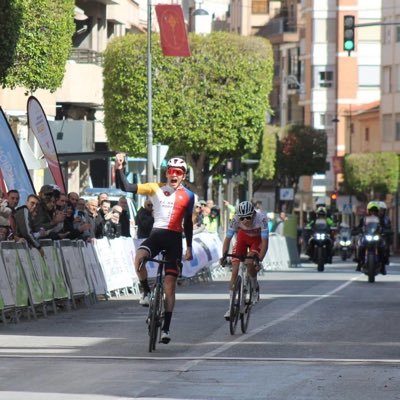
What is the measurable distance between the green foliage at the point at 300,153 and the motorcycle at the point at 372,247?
7472cm

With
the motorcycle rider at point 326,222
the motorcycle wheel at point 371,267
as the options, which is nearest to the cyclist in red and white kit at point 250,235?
the motorcycle wheel at point 371,267

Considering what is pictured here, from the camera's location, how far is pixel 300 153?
114375 millimetres

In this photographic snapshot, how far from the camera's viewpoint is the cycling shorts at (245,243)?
21750mm

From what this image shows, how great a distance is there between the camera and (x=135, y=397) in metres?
13.2

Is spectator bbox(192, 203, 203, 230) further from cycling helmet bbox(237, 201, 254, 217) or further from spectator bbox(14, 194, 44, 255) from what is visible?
cycling helmet bbox(237, 201, 254, 217)

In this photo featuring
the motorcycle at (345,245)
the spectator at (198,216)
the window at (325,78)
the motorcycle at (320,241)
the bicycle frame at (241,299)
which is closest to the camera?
the bicycle frame at (241,299)

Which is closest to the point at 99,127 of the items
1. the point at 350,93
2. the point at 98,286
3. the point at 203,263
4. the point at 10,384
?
the point at 203,263

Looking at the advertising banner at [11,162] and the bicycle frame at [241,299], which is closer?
the bicycle frame at [241,299]

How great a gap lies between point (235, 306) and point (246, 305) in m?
0.58

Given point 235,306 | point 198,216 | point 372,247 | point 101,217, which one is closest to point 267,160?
point 198,216

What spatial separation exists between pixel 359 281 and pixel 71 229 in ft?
37.2

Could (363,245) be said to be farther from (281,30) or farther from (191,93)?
(281,30)

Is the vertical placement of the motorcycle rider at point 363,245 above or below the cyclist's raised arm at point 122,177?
below

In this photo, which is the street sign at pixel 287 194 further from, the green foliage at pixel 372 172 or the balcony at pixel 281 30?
the balcony at pixel 281 30
